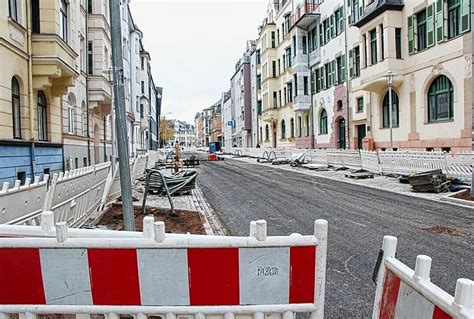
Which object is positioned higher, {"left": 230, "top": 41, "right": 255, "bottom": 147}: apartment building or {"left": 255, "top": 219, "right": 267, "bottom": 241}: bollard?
{"left": 230, "top": 41, "right": 255, "bottom": 147}: apartment building

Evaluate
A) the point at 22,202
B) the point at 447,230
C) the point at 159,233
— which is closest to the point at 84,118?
the point at 22,202

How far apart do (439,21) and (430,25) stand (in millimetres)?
849

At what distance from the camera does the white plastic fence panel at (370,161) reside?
20309mm

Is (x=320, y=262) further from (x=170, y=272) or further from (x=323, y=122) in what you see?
(x=323, y=122)

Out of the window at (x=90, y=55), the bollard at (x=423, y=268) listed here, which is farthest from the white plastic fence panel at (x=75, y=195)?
the window at (x=90, y=55)

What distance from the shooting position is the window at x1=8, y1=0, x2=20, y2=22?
12933 millimetres

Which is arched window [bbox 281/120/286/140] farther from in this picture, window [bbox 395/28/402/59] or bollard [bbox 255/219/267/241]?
bollard [bbox 255/219/267/241]

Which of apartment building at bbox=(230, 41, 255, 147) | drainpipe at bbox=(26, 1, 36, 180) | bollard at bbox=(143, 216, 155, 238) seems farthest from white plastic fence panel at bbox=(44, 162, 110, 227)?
apartment building at bbox=(230, 41, 255, 147)

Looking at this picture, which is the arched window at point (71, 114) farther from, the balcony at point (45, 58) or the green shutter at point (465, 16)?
the green shutter at point (465, 16)

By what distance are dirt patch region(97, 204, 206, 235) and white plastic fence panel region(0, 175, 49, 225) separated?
218cm

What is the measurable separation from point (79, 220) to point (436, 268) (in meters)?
6.61

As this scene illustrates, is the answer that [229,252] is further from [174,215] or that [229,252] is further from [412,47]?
[412,47]

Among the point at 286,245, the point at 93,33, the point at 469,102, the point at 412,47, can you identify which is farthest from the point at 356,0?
the point at 286,245

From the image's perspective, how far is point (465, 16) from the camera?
1861 cm
